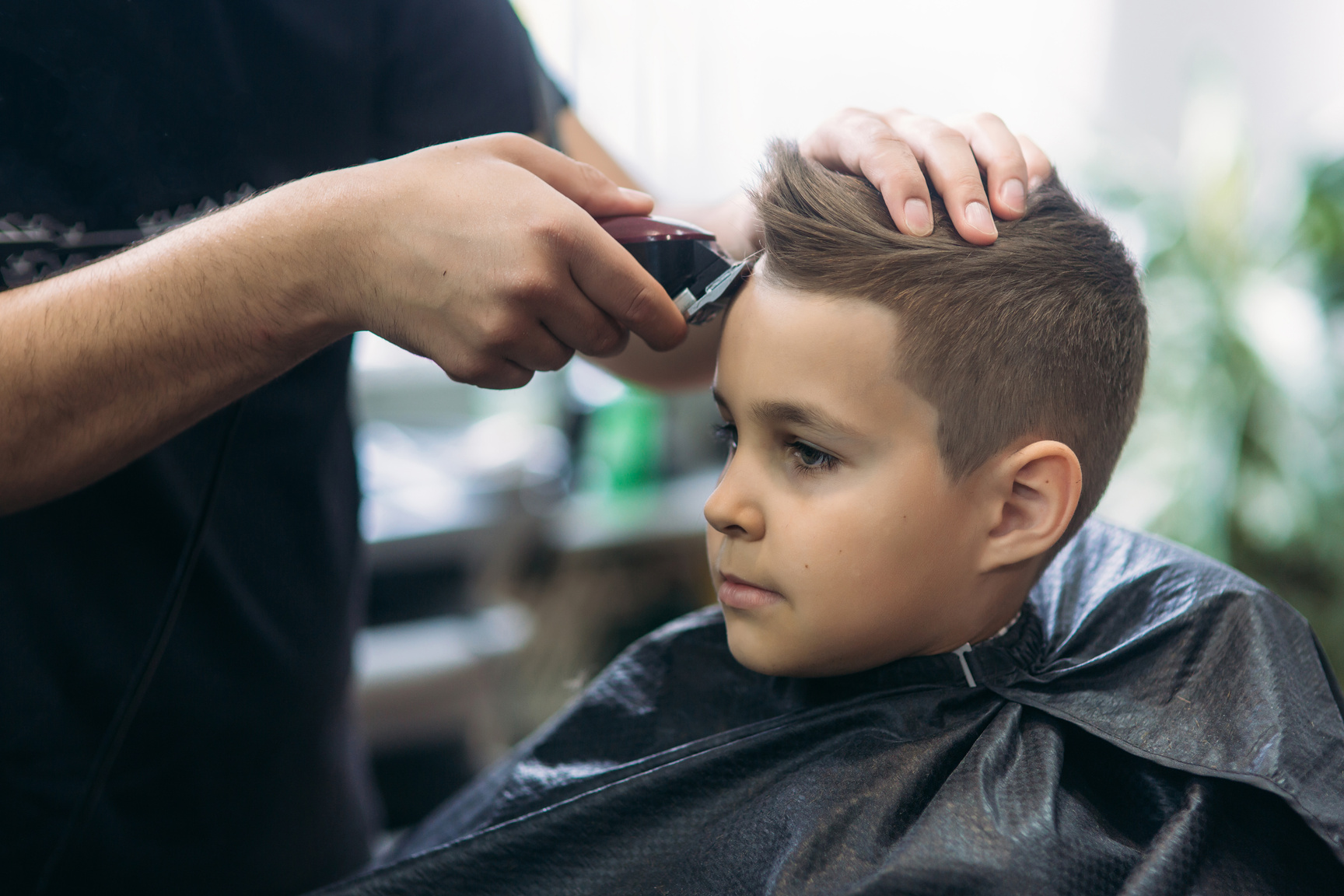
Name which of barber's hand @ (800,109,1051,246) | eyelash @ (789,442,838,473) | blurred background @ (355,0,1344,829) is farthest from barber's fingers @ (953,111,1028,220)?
blurred background @ (355,0,1344,829)

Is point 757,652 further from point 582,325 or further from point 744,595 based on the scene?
point 582,325

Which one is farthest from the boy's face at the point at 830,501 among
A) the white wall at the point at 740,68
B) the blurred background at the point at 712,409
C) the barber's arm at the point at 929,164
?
the white wall at the point at 740,68

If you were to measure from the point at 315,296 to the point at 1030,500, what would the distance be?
2.15ft

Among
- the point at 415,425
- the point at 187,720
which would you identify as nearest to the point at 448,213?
the point at 187,720

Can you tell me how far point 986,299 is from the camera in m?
0.79

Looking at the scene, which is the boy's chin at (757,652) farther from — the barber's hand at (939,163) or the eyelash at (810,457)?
the barber's hand at (939,163)

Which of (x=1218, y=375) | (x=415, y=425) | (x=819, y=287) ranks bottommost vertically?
(x=415, y=425)

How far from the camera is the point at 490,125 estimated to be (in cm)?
107

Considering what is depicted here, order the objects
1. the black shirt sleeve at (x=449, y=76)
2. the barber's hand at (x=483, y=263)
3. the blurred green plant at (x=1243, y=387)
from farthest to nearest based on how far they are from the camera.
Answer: the blurred green plant at (x=1243, y=387) → the black shirt sleeve at (x=449, y=76) → the barber's hand at (x=483, y=263)

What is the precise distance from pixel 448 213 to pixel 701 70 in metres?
1.95

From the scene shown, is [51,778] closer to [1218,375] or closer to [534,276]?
[534,276]

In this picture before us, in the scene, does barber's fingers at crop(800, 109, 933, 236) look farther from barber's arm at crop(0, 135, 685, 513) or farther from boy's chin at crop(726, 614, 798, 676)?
boy's chin at crop(726, 614, 798, 676)

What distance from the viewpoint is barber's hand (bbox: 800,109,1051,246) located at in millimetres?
784

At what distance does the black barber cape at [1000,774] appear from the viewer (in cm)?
70
